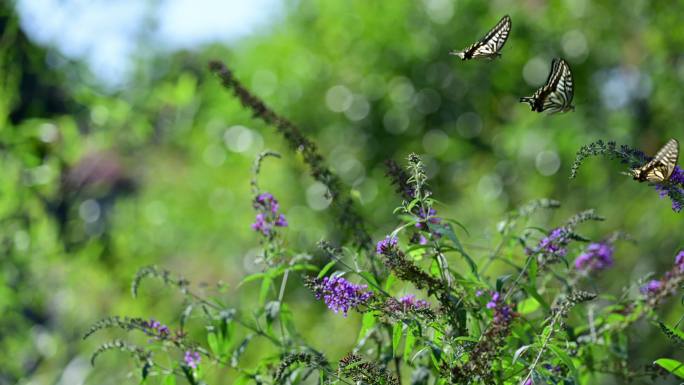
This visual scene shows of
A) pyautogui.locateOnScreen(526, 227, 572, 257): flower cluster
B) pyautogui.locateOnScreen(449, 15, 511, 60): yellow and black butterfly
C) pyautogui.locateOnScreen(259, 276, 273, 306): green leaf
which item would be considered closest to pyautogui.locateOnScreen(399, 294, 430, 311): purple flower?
pyautogui.locateOnScreen(526, 227, 572, 257): flower cluster

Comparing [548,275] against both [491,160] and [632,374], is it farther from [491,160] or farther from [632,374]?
[491,160]

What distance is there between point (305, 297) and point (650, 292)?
6004 millimetres

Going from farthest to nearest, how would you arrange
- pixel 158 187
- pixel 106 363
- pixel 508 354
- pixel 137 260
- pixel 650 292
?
1. pixel 158 187
2. pixel 137 260
3. pixel 106 363
4. pixel 650 292
5. pixel 508 354

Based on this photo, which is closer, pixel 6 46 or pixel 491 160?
pixel 6 46

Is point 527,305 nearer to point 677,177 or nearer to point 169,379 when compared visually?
point 677,177

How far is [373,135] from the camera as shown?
771cm

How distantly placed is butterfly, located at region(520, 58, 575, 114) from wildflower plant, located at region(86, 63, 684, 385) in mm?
265

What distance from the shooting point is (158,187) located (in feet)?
30.1

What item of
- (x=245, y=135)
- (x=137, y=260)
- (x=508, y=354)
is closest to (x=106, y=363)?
(x=137, y=260)

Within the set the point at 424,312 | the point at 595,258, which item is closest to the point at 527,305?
the point at 595,258

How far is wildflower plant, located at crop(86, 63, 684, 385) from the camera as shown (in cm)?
161

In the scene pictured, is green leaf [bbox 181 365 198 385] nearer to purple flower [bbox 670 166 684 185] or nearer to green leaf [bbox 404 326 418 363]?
green leaf [bbox 404 326 418 363]

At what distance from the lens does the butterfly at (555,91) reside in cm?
193

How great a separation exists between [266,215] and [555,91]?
748 mm
